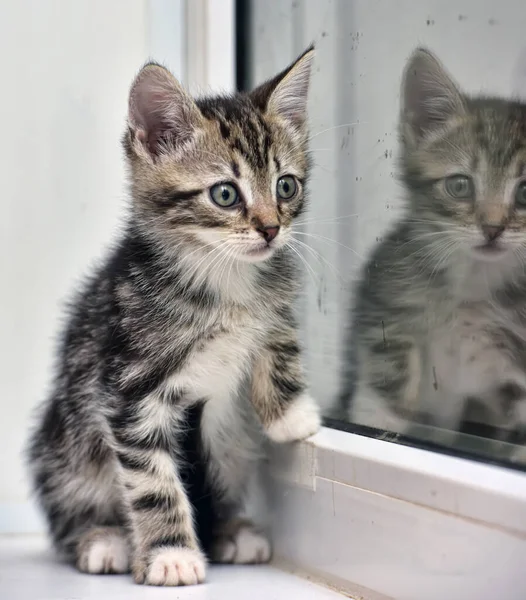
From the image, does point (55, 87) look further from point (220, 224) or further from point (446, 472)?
point (446, 472)

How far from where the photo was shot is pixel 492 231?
108cm

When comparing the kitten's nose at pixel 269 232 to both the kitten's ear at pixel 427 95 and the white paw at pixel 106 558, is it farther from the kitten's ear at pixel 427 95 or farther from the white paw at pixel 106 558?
the white paw at pixel 106 558

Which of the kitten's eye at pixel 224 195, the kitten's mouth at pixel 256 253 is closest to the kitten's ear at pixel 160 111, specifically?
the kitten's eye at pixel 224 195

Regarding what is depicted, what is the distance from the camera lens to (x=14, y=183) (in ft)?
5.69

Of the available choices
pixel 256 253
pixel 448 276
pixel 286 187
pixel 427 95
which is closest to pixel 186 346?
pixel 256 253

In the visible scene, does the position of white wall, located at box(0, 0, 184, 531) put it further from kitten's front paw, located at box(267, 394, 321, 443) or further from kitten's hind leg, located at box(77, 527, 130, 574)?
kitten's front paw, located at box(267, 394, 321, 443)

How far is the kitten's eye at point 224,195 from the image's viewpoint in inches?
46.7

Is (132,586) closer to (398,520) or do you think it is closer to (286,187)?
(398,520)

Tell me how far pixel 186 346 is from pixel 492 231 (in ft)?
1.50

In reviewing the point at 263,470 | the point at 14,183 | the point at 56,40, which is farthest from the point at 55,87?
the point at 263,470

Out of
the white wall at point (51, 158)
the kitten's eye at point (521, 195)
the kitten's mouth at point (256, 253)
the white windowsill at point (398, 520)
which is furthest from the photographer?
the white wall at point (51, 158)

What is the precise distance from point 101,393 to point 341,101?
2.11 ft

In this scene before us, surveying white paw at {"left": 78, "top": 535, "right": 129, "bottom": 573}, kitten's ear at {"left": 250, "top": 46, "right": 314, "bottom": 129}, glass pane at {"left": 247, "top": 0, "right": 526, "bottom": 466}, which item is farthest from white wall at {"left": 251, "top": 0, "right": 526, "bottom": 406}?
white paw at {"left": 78, "top": 535, "right": 129, "bottom": 573}

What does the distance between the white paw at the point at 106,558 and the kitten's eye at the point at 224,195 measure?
54cm
